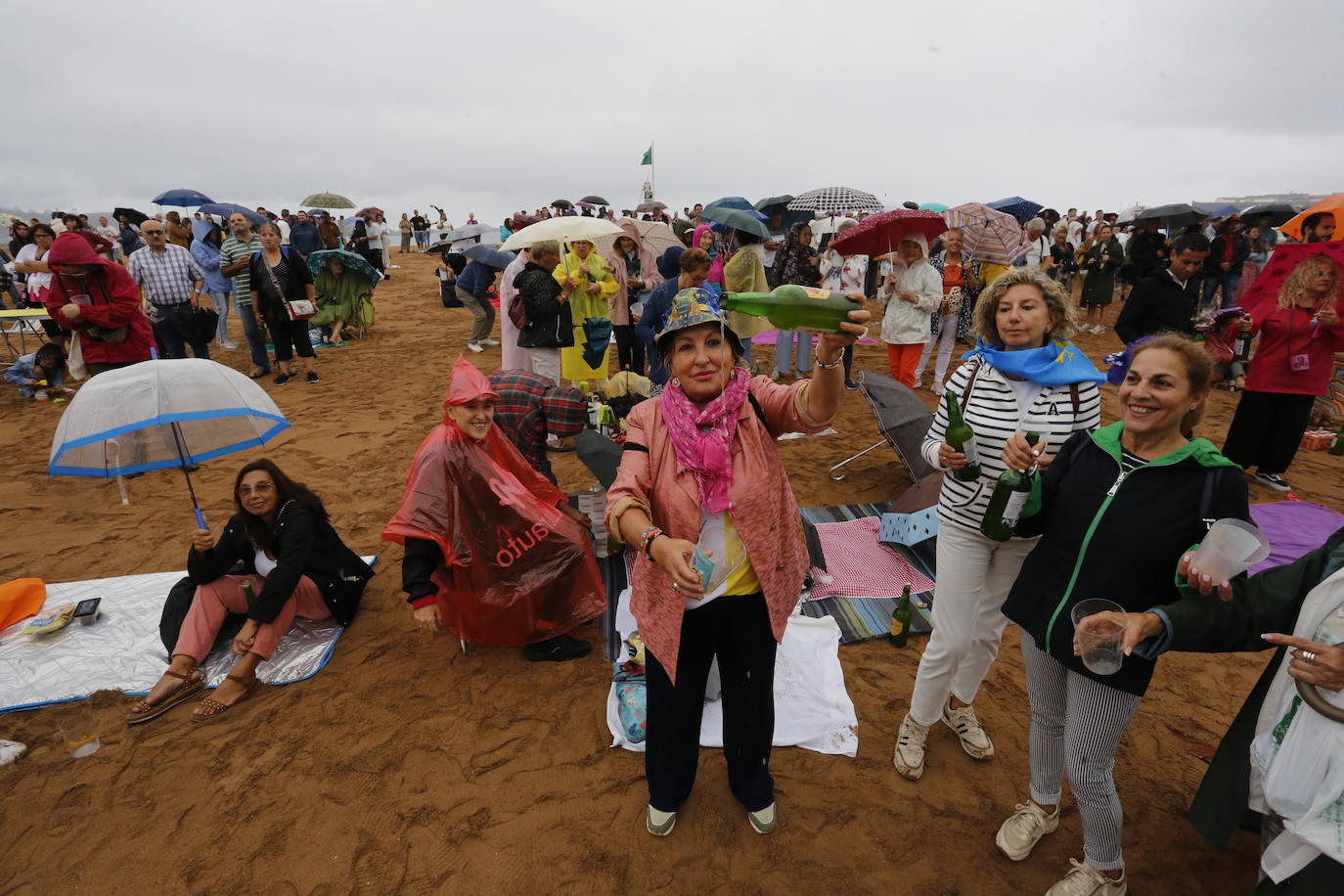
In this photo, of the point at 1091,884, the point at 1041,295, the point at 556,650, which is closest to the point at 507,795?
the point at 556,650

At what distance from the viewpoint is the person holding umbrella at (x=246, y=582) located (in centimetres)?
353

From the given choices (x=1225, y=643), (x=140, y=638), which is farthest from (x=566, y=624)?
(x=1225, y=643)

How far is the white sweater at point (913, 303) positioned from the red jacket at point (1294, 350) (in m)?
2.74

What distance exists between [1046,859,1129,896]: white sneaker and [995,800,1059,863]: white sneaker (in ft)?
0.74

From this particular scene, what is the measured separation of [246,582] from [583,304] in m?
4.39

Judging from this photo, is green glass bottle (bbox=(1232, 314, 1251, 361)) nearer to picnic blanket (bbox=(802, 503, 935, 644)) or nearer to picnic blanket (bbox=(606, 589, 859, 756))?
picnic blanket (bbox=(802, 503, 935, 644))

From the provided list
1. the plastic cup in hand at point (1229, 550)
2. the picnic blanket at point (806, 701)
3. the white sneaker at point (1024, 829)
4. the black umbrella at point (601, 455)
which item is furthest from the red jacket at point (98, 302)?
the plastic cup in hand at point (1229, 550)

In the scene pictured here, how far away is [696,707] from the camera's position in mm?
2494

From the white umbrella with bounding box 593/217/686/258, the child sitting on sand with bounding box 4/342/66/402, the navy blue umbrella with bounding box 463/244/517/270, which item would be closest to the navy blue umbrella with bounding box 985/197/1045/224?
the white umbrella with bounding box 593/217/686/258

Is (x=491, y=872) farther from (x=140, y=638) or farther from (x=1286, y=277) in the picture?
(x=1286, y=277)

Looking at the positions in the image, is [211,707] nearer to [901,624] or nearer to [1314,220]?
[901,624]

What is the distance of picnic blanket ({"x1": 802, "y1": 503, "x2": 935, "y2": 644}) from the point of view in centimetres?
420

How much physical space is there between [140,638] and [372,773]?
7.28 feet

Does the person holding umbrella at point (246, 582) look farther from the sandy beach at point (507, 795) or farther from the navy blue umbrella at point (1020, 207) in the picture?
the navy blue umbrella at point (1020, 207)
